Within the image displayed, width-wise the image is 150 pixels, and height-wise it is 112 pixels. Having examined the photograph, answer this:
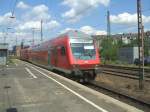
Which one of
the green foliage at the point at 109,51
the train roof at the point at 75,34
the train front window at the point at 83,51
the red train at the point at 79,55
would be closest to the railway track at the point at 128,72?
the red train at the point at 79,55

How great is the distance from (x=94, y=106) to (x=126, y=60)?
173ft

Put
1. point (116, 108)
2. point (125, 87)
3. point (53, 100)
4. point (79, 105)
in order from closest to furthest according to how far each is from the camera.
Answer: point (116, 108) → point (79, 105) → point (53, 100) → point (125, 87)

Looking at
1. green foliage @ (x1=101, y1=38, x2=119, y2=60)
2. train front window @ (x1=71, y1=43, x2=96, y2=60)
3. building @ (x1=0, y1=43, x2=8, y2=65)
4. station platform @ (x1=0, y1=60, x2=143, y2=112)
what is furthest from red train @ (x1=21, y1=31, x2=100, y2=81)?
green foliage @ (x1=101, y1=38, x2=119, y2=60)

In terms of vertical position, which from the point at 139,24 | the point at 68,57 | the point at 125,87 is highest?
the point at 139,24

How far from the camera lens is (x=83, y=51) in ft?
70.7

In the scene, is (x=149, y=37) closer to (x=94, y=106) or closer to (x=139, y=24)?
(x=139, y=24)

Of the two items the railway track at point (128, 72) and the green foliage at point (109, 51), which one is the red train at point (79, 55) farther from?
the green foliage at point (109, 51)

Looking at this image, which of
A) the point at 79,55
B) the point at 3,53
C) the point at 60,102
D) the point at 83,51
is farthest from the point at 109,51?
the point at 60,102

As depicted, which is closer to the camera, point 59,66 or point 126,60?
point 59,66

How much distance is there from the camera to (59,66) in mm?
24109

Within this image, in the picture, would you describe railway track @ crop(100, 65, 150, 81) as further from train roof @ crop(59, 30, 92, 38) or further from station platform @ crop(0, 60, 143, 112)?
station platform @ crop(0, 60, 143, 112)

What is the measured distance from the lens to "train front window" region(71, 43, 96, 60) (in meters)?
21.2

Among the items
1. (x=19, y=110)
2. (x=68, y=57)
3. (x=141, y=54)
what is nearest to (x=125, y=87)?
(x=141, y=54)

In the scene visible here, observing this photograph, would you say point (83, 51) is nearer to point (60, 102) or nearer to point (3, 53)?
point (60, 102)
